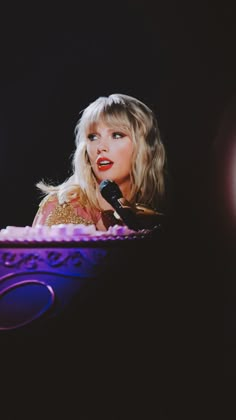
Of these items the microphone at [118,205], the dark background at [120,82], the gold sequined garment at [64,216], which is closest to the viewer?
the microphone at [118,205]

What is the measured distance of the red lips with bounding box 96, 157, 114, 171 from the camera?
225cm

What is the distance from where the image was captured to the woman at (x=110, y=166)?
2236 mm

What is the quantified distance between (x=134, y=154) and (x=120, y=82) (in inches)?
21.3

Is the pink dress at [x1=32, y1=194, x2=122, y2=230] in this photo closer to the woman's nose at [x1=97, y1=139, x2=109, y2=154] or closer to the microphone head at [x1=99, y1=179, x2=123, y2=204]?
the woman's nose at [x1=97, y1=139, x2=109, y2=154]

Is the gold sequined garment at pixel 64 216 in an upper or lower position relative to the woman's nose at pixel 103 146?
lower

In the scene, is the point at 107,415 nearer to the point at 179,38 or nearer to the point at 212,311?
the point at 212,311

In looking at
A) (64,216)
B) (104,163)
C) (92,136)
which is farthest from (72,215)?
(92,136)

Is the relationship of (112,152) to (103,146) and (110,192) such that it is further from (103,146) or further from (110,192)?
(110,192)

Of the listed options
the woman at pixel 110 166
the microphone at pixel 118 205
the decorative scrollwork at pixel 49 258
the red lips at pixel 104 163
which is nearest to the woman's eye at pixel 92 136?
the woman at pixel 110 166

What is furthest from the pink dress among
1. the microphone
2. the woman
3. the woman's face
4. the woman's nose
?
the microphone

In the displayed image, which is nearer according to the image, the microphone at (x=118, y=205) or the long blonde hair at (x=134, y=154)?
the microphone at (x=118, y=205)

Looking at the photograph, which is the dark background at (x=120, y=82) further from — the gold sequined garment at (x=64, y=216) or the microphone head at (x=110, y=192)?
the microphone head at (x=110, y=192)

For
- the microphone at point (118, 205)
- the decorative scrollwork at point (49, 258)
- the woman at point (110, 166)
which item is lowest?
the decorative scrollwork at point (49, 258)

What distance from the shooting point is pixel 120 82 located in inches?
99.1
